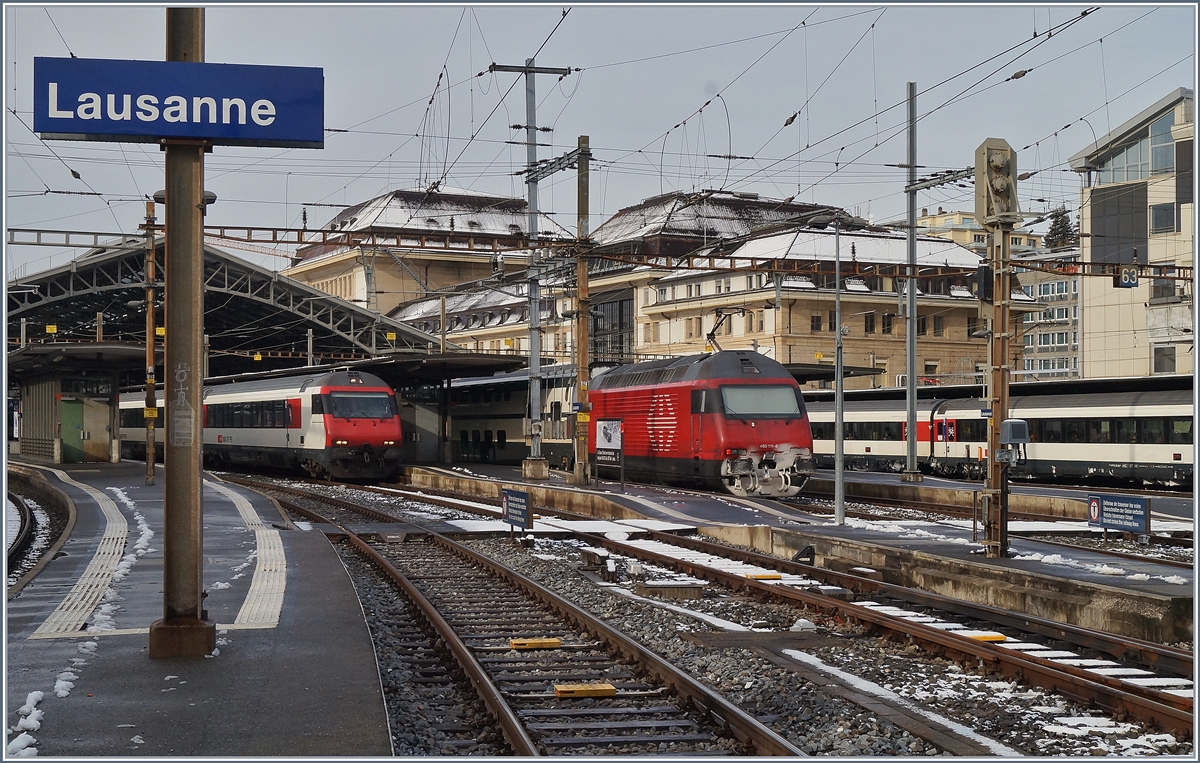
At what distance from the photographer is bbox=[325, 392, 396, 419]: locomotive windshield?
3803 cm

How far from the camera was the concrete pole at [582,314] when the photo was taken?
99.3 ft

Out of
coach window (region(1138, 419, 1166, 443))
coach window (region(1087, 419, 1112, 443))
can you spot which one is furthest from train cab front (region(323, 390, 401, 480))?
coach window (region(1138, 419, 1166, 443))

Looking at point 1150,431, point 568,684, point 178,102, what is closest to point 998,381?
point 568,684

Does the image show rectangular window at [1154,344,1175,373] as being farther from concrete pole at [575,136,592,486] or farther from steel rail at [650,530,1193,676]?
steel rail at [650,530,1193,676]

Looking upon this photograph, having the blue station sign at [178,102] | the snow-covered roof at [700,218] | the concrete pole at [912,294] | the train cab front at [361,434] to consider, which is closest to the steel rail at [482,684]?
the blue station sign at [178,102]

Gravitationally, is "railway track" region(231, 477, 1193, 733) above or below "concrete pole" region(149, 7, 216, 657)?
below

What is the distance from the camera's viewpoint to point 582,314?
103 feet

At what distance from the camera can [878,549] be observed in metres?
17.6

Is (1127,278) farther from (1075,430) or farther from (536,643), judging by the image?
(536,643)

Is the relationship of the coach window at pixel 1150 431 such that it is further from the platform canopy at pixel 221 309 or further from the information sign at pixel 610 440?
the platform canopy at pixel 221 309

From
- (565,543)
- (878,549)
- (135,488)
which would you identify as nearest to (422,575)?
(565,543)

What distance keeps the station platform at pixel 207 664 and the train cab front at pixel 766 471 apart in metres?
13.8

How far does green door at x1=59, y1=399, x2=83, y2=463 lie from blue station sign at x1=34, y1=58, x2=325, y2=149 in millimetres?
38308

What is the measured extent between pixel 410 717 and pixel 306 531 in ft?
42.7
